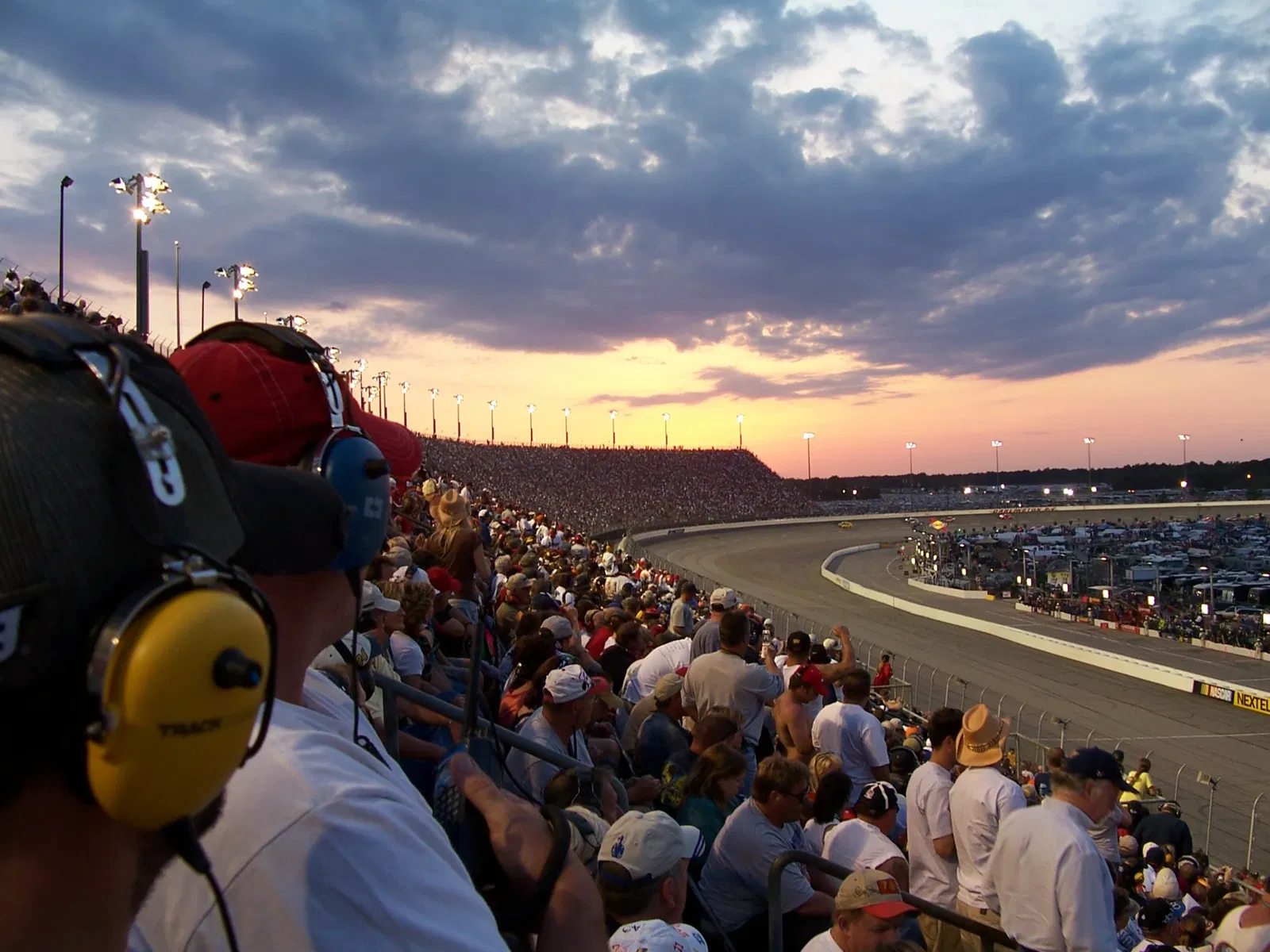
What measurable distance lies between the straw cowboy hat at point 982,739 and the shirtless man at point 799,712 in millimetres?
1243

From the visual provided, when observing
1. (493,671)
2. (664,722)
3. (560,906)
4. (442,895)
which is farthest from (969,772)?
(442,895)

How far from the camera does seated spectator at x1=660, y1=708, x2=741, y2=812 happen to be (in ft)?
15.6

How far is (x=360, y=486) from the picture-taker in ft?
5.46

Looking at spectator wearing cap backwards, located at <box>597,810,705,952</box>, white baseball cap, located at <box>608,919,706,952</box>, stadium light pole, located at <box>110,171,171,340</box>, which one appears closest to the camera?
white baseball cap, located at <box>608,919,706,952</box>

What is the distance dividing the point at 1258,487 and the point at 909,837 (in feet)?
573

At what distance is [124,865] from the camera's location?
81 cm

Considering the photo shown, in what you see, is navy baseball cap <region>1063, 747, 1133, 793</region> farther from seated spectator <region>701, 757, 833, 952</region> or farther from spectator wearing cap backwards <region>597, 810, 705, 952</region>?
spectator wearing cap backwards <region>597, 810, 705, 952</region>

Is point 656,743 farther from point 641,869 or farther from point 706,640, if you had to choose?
point 641,869

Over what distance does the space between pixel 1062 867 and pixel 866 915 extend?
1197 mm

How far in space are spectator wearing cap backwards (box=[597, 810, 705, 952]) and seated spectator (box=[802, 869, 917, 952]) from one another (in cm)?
96

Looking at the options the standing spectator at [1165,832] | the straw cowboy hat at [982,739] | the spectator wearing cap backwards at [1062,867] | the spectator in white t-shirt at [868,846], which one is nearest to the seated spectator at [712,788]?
the spectator in white t-shirt at [868,846]

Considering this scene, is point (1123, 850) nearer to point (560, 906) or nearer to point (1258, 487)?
point (560, 906)

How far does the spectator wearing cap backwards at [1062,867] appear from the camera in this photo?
4.02 meters

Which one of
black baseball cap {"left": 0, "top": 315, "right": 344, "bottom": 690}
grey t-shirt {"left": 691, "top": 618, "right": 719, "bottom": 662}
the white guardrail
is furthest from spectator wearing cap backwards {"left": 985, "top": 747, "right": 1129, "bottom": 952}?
the white guardrail
